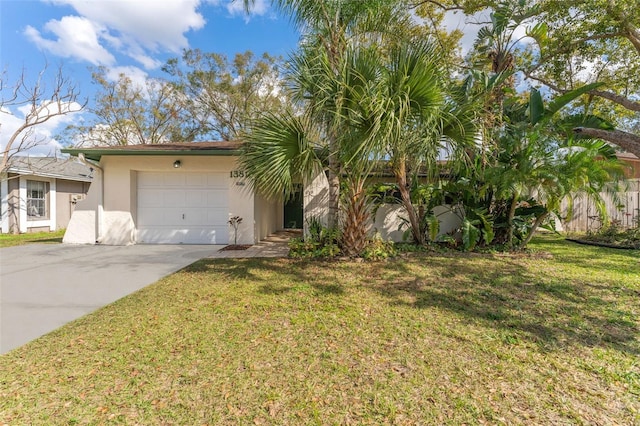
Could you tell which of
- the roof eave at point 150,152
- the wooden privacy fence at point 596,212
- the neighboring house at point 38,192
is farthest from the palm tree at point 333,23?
the neighboring house at point 38,192

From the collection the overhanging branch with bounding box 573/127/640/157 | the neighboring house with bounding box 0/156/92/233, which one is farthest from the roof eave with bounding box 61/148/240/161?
the overhanging branch with bounding box 573/127/640/157

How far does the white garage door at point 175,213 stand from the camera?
1025 cm

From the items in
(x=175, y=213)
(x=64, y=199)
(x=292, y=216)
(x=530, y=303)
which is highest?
(x=64, y=199)

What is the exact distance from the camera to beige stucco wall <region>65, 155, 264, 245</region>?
988 cm

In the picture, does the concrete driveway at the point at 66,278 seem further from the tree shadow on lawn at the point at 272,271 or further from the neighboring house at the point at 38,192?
the neighboring house at the point at 38,192

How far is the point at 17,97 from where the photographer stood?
13.6 metres

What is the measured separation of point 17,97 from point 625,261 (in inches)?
877

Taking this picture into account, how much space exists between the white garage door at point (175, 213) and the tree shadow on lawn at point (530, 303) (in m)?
7.07

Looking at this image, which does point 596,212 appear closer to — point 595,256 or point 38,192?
point 595,256

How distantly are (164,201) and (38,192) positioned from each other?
9846 mm

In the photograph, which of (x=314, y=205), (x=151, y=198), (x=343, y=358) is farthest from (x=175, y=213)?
(x=343, y=358)

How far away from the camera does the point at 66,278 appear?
19.3 feet

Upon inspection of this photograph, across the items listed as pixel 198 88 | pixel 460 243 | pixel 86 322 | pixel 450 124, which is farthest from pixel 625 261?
pixel 198 88

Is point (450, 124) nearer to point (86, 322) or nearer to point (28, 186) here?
point (86, 322)
